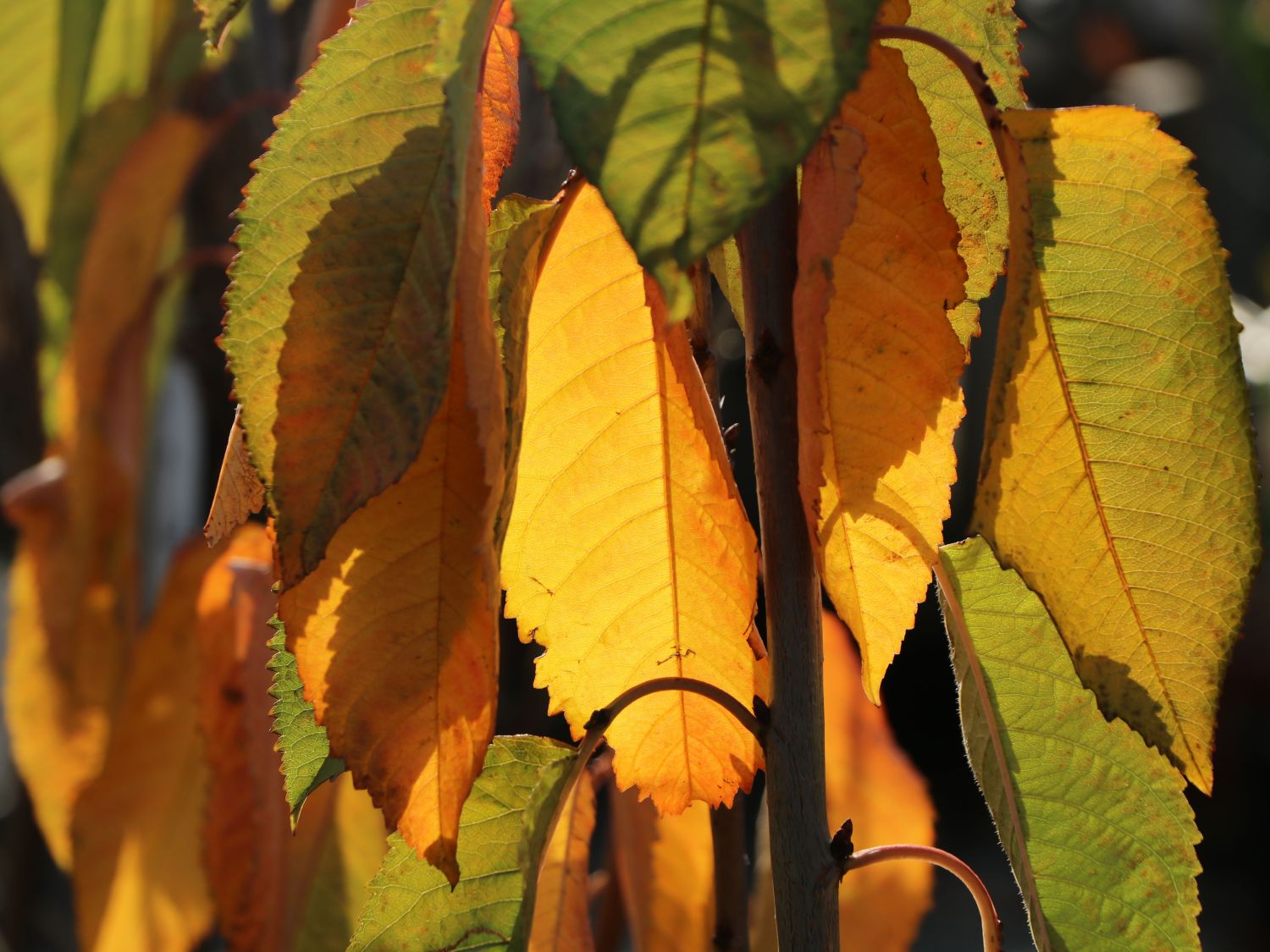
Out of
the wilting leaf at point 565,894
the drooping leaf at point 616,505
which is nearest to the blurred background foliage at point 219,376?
the drooping leaf at point 616,505

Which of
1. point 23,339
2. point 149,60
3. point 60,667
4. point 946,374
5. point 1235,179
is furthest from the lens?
point 1235,179

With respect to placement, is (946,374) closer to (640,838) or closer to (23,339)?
(640,838)

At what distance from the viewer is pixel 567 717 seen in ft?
1.38

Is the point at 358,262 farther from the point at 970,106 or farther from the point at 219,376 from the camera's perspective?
the point at 219,376

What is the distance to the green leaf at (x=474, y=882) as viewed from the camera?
0.39 m

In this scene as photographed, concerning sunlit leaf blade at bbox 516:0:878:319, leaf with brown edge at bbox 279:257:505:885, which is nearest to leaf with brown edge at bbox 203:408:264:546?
leaf with brown edge at bbox 279:257:505:885

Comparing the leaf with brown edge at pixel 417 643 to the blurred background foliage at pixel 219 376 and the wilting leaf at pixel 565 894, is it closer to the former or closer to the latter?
the wilting leaf at pixel 565 894

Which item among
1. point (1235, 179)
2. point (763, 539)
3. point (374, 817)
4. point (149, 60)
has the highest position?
point (149, 60)

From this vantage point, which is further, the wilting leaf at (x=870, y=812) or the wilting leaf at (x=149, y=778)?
the wilting leaf at (x=149, y=778)

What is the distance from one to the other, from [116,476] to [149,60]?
1.24 ft

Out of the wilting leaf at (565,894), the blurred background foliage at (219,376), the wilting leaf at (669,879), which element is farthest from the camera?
the blurred background foliage at (219,376)

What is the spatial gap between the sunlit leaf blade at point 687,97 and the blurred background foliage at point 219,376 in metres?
0.18

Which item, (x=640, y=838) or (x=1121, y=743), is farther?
(x=640, y=838)

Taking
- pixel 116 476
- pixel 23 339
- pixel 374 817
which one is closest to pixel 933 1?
pixel 374 817
